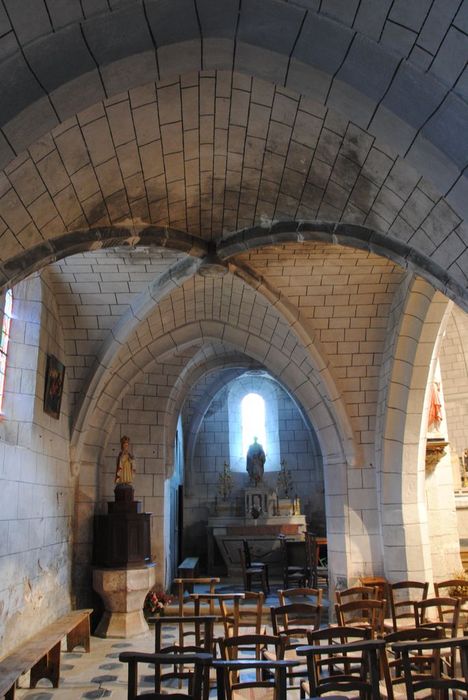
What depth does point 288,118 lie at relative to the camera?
3.82 metres

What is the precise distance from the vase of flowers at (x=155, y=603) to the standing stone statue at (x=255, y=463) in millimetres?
4634

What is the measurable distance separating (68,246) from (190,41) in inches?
71.0

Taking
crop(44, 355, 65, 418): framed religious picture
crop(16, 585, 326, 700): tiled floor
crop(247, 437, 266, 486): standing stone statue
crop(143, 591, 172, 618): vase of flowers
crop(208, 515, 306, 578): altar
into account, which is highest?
crop(44, 355, 65, 418): framed religious picture

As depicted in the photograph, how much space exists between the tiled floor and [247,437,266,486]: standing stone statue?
6127 mm

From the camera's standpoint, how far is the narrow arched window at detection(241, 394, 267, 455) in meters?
14.1

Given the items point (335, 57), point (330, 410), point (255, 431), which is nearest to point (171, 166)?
point (335, 57)

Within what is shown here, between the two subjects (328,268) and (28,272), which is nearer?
(28,272)

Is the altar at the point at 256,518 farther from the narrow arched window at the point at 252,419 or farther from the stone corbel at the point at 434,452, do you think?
the stone corbel at the point at 434,452

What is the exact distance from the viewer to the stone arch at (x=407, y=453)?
6.61 m

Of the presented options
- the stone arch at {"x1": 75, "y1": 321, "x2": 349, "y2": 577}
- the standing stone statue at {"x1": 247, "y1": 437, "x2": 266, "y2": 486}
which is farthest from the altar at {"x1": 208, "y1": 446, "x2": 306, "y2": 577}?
the stone arch at {"x1": 75, "y1": 321, "x2": 349, "y2": 577}

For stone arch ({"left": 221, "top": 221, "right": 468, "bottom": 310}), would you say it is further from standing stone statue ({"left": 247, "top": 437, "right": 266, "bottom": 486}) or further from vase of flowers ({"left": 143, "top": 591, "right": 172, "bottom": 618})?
standing stone statue ({"left": 247, "top": 437, "right": 266, "bottom": 486})

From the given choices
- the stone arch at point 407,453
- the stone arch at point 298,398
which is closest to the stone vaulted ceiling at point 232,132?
the stone arch at point 407,453

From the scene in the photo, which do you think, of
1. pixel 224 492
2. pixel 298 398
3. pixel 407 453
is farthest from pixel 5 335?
pixel 224 492

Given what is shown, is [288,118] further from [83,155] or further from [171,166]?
[83,155]
